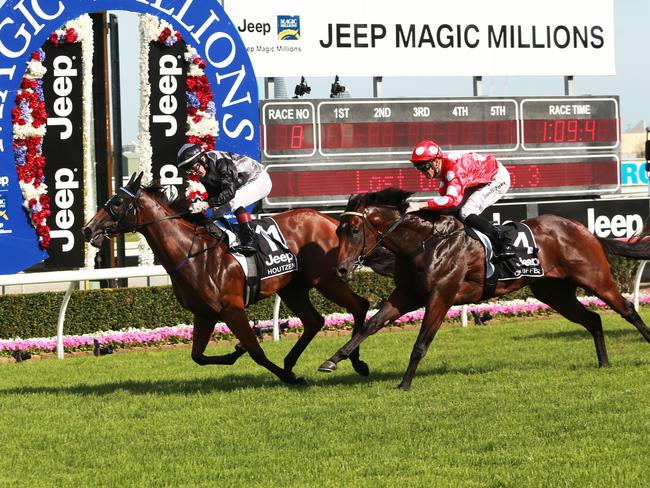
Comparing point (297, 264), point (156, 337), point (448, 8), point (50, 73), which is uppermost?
point (448, 8)

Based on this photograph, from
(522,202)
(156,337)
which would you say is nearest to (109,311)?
(156,337)

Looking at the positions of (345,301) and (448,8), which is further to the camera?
(448,8)

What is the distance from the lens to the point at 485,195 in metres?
8.02

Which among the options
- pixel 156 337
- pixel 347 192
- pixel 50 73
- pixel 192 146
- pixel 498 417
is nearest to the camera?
pixel 498 417

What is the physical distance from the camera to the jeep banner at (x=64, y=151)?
12.0 meters

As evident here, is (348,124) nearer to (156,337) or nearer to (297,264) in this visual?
(156,337)

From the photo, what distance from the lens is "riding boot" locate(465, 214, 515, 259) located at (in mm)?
7871

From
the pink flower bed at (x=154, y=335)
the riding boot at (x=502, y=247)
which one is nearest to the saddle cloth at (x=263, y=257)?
the riding boot at (x=502, y=247)

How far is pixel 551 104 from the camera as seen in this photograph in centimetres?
1438

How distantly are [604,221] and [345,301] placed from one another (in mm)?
7037

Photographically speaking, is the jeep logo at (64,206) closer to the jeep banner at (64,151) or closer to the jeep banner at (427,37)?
the jeep banner at (64,151)

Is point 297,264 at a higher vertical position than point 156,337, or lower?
higher

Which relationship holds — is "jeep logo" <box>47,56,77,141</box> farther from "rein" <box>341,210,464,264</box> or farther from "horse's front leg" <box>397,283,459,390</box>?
"horse's front leg" <box>397,283,459,390</box>

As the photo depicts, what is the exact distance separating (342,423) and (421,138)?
26.1 feet
